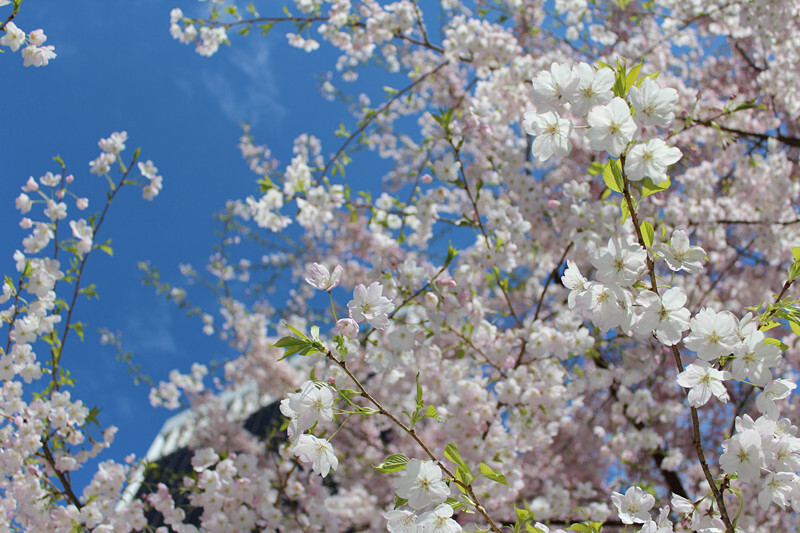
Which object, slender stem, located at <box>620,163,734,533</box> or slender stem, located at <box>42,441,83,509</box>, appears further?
slender stem, located at <box>42,441,83,509</box>

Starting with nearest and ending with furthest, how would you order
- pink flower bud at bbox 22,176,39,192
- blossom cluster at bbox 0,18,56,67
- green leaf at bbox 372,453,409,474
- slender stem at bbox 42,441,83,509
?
green leaf at bbox 372,453,409,474
blossom cluster at bbox 0,18,56,67
slender stem at bbox 42,441,83,509
pink flower bud at bbox 22,176,39,192

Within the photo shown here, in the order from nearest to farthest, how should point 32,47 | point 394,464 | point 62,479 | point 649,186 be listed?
point 394,464
point 649,186
point 32,47
point 62,479

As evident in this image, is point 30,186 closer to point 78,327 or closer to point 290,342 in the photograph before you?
point 78,327

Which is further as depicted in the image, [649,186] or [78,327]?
[78,327]

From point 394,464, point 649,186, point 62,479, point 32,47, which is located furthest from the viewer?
point 62,479

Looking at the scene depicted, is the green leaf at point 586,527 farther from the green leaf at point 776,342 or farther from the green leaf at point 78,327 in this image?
the green leaf at point 78,327

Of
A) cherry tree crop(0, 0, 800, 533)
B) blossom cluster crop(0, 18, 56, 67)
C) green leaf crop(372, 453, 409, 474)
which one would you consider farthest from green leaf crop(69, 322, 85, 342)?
green leaf crop(372, 453, 409, 474)

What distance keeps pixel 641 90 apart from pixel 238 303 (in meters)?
7.13

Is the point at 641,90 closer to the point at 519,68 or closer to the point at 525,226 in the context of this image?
the point at 525,226

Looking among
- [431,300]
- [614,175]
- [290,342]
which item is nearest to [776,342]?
[614,175]

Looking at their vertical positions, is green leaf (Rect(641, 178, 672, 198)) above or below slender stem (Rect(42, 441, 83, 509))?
above

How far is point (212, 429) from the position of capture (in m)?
7.12

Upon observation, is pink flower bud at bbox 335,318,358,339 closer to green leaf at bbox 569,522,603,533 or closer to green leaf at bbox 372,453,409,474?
green leaf at bbox 372,453,409,474

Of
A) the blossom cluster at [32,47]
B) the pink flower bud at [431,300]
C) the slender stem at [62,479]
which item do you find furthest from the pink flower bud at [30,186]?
the pink flower bud at [431,300]
